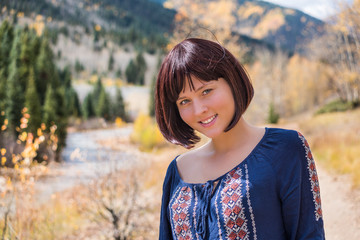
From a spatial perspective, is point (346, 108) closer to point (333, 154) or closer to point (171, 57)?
point (333, 154)

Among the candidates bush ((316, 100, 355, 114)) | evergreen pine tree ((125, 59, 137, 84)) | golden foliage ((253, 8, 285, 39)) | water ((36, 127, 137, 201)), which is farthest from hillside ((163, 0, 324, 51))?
water ((36, 127, 137, 201))

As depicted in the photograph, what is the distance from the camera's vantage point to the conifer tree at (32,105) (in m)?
7.76

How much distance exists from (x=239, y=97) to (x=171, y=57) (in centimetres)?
27

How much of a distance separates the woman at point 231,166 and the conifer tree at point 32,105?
7.50 m

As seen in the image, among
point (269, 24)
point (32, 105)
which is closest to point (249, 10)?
point (269, 24)

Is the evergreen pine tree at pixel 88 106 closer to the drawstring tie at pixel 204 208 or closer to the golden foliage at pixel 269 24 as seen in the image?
the drawstring tie at pixel 204 208

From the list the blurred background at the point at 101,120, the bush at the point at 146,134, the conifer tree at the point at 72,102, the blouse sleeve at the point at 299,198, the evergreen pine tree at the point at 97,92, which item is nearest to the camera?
the blouse sleeve at the point at 299,198

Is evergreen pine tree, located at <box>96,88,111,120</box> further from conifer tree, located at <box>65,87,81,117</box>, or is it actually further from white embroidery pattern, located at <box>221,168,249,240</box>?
white embroidery pattern, located at <box>221,168,249,240</box>


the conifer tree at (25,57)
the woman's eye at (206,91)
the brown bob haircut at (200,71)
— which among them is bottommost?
the woman's eye at (206,91)

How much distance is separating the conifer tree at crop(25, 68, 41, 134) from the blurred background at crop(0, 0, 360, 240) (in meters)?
0.03

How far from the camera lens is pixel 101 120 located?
3.55m

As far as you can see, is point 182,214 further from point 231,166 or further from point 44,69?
point 44,69

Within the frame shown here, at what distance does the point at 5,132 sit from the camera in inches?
242

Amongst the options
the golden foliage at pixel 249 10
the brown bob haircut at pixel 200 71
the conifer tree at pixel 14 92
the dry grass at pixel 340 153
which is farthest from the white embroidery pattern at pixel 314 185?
the golden foliage at pixel 249 10
